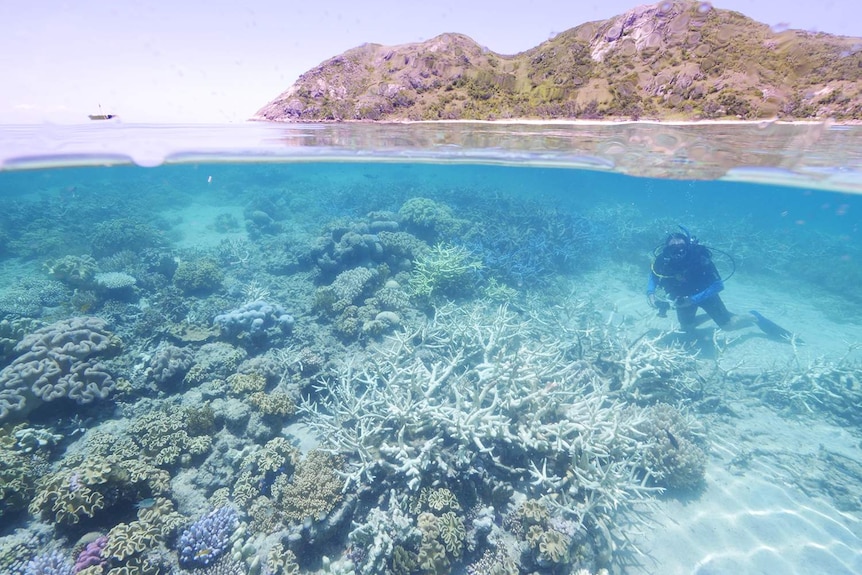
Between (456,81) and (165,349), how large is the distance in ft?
45.7

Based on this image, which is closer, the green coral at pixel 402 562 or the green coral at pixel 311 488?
the green coral at pixel 402 562

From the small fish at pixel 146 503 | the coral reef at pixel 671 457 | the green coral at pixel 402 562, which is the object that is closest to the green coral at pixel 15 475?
the small fish at pixel 146 503

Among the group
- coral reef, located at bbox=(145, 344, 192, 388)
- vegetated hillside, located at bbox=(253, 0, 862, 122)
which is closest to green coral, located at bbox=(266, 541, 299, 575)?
coral reef, located at bbox=(145, 344, 192, 388)

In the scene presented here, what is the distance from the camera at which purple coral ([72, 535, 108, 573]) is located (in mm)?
3484

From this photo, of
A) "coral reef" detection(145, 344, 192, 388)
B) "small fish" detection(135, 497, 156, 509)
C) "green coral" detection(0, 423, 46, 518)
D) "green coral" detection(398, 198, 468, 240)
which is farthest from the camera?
"green coral" detection(398, 198, 468, 240)

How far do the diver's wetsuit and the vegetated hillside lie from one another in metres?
5.29

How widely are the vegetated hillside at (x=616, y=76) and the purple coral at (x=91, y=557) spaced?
46.5 feet

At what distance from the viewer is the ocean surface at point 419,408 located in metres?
4.04

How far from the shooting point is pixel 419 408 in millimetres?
4777

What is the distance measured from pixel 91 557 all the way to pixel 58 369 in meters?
3.88

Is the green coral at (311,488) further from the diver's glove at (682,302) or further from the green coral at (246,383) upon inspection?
the diver's glove at (682,302)

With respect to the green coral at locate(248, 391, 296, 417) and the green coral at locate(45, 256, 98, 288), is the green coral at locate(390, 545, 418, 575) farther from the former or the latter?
the green coral at locate(45, 256, 98, 288)

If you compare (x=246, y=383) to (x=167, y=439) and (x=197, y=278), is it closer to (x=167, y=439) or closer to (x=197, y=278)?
(x=167, y=439)

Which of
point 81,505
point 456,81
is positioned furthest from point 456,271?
point 456,81
